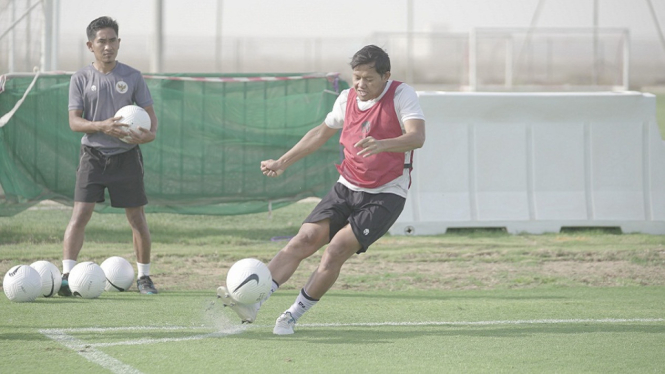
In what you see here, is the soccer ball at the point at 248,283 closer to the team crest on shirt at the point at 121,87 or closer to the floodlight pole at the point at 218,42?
the team crest on shirt at the point at 121,87

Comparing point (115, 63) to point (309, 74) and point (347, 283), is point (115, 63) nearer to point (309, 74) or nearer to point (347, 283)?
point (347, 283)

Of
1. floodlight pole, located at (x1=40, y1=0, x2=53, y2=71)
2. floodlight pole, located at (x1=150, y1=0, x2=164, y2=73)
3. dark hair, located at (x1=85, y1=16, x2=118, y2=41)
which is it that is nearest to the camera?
dark hair, located at (x1=85, y1=16, x2=118, y2=41)

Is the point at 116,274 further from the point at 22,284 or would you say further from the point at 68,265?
the point at 22,284

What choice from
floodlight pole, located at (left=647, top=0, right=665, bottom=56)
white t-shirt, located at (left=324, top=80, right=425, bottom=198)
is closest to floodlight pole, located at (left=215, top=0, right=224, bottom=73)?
floodlight pole, located at (left=647, top=0, right=665, bottom=56)

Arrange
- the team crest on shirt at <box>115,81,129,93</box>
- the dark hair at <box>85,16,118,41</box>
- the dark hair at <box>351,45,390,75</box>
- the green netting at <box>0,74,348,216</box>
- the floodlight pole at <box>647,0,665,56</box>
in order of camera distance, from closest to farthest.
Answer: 1. the dark hair at <box>351,45,390,75</box>
2. the dark hair at <box>85,16,118,41</box>
3. the team crest on shirt at <box>115,81,129,93</box>
4. the green netting at <box>0,74,348,216</box>
5. the floodlight pole at <box>647,0,665,56</box>

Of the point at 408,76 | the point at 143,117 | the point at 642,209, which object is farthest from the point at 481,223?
the point at 408,76

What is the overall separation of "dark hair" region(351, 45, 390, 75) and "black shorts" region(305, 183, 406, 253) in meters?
0.90

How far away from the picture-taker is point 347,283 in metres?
9.58

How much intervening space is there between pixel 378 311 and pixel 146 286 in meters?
2.25

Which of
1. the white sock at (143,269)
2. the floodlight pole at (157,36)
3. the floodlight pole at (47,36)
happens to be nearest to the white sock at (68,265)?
the white sock at (143,269)

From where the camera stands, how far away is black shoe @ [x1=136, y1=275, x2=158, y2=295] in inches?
344

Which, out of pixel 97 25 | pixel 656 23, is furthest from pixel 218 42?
pixel 97 25

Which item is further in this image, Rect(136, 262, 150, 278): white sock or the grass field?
Rect(136, 262, 150, 278): white sock

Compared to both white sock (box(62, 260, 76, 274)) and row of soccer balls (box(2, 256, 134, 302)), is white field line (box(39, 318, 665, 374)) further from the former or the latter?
white sock (box(62, 260, 76, 274))
